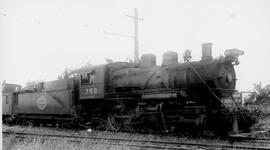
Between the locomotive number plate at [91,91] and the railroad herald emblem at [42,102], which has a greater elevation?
the locomotive number plate at [91,91]

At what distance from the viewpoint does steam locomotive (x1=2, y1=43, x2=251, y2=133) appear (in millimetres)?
10711

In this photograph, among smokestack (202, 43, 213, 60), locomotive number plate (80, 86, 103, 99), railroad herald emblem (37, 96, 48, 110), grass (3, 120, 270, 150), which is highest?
smokestack (202, 43, 213, 60)

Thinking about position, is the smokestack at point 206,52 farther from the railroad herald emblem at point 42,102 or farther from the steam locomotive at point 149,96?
the railroad herald emblem at point 42,102

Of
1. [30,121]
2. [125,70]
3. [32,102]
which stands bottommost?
[30,121]

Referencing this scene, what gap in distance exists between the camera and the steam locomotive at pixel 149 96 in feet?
35.1

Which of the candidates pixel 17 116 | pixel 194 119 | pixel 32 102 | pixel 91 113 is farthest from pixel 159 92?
pixel 17 116

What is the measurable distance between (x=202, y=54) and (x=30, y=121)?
36.1 feet

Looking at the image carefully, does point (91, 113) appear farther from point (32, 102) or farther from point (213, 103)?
point (213, 103)

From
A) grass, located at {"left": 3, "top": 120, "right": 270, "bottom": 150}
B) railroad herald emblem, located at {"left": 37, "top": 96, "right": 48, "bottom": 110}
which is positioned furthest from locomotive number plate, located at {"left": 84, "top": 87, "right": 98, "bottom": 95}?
railroad herald emblem, located at {"left": 37, "top": 96, "right": 48, "bottom": 110}

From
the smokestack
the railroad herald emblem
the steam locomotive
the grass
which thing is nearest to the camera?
the grass

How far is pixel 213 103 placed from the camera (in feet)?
36.8

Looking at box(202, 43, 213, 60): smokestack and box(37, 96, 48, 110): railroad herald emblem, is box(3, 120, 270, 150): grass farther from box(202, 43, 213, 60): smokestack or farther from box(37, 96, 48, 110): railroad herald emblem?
box(37, 96, 48, 110): railroad herald emblem

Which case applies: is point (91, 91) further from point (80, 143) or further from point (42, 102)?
point (80, 143)

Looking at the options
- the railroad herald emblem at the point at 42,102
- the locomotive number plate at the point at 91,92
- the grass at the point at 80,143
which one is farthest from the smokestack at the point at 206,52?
the railroad herald emblem at the point at 42,102
